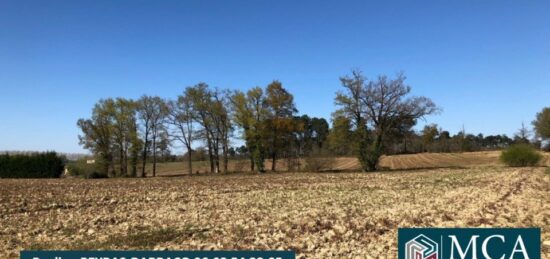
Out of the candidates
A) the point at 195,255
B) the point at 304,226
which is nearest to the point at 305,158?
the point at 304,226

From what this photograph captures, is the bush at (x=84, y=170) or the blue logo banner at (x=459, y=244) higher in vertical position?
the bush at (x=84, y=170)

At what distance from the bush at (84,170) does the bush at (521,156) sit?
54.1 m

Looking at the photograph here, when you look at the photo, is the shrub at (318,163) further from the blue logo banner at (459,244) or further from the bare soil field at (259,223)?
the blue logo banner at (459,244)

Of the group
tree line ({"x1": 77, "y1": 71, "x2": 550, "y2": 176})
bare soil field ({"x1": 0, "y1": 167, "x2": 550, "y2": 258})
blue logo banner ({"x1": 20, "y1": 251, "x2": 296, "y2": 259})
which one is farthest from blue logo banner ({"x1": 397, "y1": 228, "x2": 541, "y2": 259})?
tree line ({"x1": 77, "y1": 71, "x2": 550, "y2": 176})

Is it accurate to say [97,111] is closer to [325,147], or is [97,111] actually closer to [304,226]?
[325,147]

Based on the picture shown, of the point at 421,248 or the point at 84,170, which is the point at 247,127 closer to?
the point at 84,170

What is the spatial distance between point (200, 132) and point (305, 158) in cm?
1590

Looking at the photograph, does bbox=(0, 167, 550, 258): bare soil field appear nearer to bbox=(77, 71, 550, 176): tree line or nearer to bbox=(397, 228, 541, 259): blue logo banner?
bbox=(397, 228, 541, 259): blue logo banner

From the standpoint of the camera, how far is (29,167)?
69.6 meters

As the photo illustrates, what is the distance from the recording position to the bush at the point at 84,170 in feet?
214

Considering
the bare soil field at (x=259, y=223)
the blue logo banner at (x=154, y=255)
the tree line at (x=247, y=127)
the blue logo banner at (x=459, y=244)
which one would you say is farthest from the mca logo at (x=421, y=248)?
the tree line at (x=247, y=127)

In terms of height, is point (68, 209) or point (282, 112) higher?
point (282, 112)

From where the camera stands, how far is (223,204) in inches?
799

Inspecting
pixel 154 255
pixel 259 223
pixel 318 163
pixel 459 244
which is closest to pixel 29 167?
pixel 318 163
